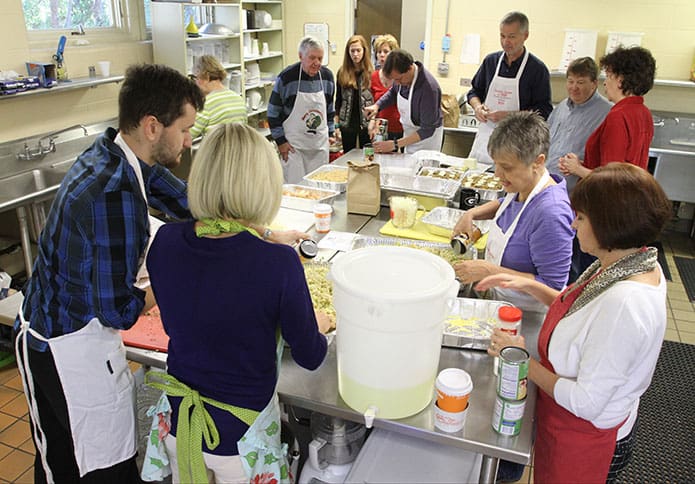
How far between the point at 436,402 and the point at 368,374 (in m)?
0.21

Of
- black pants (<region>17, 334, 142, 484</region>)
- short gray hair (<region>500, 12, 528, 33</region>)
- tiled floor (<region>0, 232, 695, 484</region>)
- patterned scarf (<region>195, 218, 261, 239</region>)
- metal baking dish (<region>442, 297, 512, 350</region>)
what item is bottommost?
tiled floor (<region>0, 232, 695, 484</region>)

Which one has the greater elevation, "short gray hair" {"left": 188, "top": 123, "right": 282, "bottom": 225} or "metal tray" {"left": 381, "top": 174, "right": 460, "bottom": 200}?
"short gray hair" {"left": 188, "top": 123, "right": 282, "bottom": 225}

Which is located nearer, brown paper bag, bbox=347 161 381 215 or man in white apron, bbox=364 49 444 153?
brown paper bag, bbox=347 161 381 215

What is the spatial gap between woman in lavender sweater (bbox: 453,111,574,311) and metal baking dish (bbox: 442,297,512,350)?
0.49ft

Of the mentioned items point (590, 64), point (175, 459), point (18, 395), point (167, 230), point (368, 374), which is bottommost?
point (18, 395)

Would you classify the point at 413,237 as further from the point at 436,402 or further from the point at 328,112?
the point at 328,112

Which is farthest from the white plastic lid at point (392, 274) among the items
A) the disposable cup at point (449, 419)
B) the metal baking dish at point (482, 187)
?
the metal baking dish at point (482, 187)

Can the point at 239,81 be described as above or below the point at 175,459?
above

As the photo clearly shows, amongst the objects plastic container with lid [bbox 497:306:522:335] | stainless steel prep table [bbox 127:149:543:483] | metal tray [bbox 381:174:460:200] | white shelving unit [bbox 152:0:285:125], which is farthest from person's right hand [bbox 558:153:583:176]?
white shelving unit [bbox 152:0:285:125]

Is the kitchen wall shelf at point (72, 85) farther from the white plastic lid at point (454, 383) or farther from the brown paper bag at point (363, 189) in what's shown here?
the white plastic lid at point (454, 383)

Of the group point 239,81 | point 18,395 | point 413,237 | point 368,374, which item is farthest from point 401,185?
point 239,81

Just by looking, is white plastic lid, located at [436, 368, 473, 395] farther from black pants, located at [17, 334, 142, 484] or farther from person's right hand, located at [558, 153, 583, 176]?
person's right hand, located at [558, 153, 583, 176]

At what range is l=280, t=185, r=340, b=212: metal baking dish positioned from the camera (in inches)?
122

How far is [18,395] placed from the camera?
3152 mm
